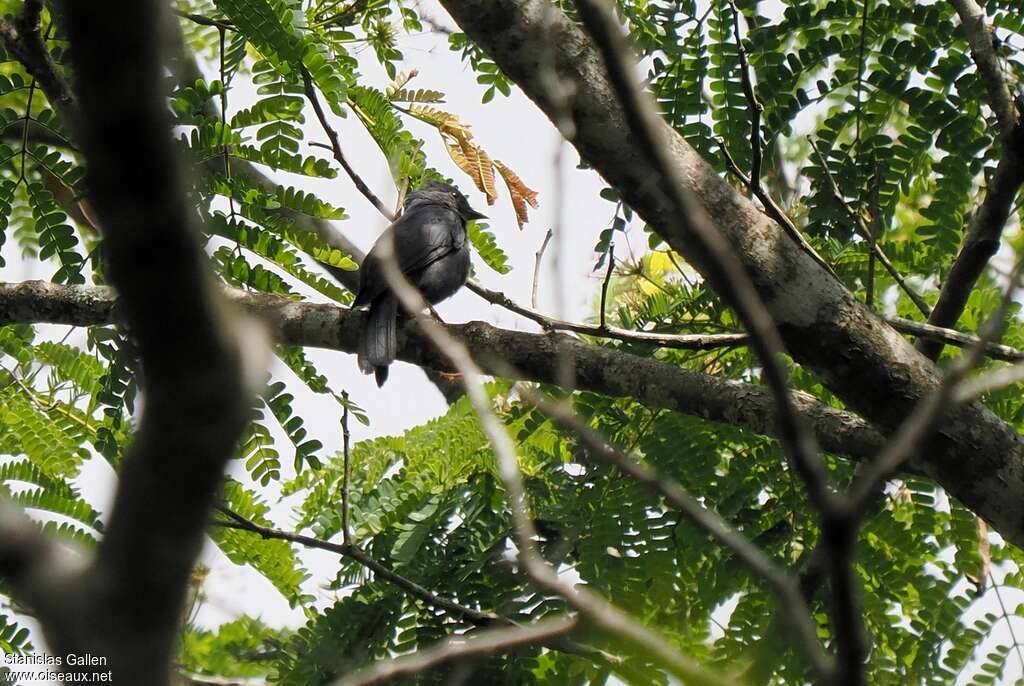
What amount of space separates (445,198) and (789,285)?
4.45 m

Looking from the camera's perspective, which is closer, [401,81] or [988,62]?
[988,62]

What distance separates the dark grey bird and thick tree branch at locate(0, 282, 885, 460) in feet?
0.46

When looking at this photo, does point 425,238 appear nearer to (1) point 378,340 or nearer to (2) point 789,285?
(1) point 378,340

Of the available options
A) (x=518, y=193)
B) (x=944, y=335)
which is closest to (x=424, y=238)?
(x=518, y=193)

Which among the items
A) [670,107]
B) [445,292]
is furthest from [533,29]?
[445,292]

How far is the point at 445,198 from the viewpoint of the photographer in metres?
7.46

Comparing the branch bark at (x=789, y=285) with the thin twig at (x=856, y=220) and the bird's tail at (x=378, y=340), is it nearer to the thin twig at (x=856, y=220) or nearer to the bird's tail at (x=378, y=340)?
the thin twig at (x=856, y=220)

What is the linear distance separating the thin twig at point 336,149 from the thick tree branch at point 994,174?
2.34 m

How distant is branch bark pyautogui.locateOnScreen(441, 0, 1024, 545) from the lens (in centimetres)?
321

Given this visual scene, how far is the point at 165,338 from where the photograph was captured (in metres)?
0.95

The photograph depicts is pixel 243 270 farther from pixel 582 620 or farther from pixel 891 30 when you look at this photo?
pixel 582 620

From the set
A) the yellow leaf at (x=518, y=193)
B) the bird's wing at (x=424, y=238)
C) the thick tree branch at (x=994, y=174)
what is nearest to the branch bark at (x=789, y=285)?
the thick tree branch at (x=994, y=174)

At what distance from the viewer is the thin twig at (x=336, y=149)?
4223mm

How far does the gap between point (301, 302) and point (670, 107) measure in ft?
6.20
